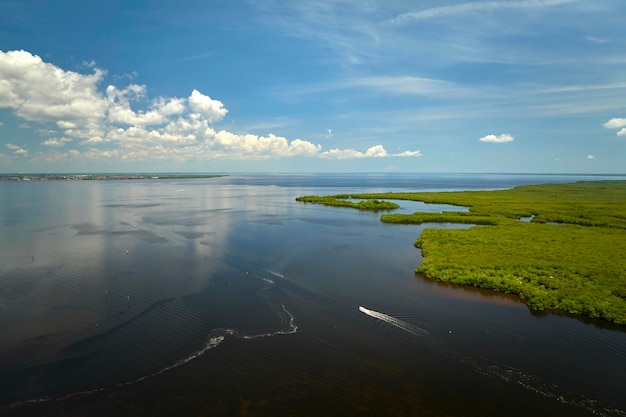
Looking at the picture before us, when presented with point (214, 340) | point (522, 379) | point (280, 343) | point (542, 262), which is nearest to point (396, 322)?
point (522, 379)

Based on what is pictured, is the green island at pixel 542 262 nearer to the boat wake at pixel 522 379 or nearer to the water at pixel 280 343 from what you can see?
the water at pixel 280 343

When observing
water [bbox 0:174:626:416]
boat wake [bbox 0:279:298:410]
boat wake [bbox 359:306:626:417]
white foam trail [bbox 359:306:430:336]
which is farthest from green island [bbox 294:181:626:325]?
boat wake [bbox 0:279:298:410]

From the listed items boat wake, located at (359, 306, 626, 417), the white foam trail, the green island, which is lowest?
boat wake, located at (359, 306, 626, 417)

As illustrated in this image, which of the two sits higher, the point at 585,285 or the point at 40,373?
the point at 585,285

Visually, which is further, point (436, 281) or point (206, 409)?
point (436, 281)

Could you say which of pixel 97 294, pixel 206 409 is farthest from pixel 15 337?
pixel 206 409

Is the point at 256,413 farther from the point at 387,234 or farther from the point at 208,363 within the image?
the point at 387,234

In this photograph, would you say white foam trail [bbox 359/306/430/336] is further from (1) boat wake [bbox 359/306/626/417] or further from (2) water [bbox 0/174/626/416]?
(2) water [bbox 0/174/626/416]
